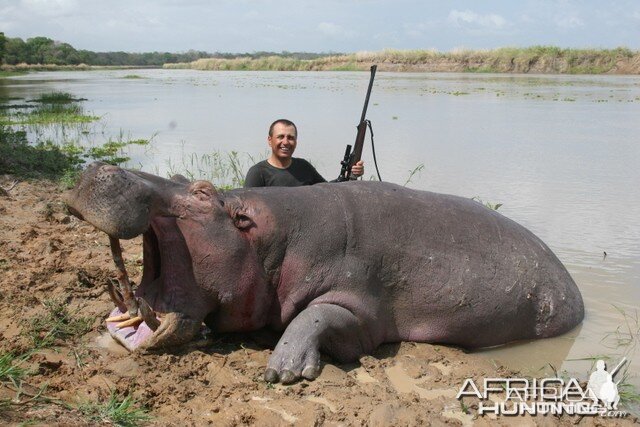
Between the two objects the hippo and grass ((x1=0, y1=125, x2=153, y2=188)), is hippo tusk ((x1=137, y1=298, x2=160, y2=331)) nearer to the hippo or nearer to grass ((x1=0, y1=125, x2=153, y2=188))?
the hippo

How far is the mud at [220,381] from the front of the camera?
11.5ft

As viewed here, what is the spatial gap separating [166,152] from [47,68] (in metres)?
77.0

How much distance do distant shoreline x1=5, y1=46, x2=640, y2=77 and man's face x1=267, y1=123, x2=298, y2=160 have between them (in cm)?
5104

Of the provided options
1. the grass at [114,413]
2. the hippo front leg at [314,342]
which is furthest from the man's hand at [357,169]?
the grass at [114,413]

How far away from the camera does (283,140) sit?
6348mm

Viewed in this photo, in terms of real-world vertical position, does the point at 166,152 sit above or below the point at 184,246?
below

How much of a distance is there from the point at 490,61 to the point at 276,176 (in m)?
58.0

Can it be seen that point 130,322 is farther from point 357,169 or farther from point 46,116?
point 46,116

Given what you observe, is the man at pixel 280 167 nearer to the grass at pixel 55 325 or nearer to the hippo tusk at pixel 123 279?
the grass at pixel 55 325

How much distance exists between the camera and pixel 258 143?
14.9 metres

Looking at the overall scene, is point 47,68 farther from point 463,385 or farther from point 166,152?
point 463,385

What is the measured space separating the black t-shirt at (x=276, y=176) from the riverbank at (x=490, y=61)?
51018 millimetres

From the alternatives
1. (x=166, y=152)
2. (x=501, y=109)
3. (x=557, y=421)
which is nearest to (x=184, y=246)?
(x=557, y=421)

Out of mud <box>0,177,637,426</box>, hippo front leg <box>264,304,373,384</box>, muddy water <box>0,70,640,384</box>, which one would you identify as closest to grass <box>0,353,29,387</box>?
mud <box>0,177,637,426</box>
